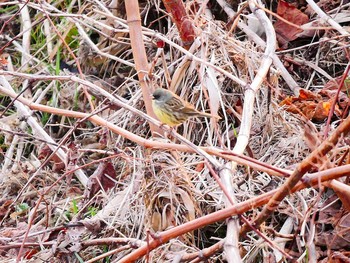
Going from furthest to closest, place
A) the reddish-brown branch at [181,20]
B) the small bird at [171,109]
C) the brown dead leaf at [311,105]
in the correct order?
the reddish-brown branch at [181,20] → the brown dead leaf at [311,105] → the small bird at [171,109]

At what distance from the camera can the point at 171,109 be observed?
13.0ft

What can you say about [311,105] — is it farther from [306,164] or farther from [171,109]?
[306,164]

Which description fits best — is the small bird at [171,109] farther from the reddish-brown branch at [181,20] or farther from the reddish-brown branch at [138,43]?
the reddish-brown branch at [181,20]

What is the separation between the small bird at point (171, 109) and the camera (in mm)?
4000

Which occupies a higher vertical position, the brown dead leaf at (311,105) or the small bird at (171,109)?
the small bird at (171,109)

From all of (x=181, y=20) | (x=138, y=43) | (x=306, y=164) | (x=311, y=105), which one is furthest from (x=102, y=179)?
(x=306, y=164)

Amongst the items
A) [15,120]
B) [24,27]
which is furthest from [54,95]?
[24,27]

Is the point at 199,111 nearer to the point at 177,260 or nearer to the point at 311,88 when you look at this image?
the point at 311,88

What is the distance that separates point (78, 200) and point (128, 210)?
515 millimetres

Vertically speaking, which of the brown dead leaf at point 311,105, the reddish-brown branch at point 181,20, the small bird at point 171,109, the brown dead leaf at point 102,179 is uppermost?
the reddish-brown branch at point 181,20

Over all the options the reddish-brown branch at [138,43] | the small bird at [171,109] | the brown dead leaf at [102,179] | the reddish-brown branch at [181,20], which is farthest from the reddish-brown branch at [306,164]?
the reddish-brown branch at [181,20]

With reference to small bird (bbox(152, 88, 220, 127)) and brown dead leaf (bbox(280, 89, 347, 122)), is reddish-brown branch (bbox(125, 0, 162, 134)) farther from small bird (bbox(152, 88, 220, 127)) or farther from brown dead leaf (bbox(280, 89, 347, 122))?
brown dead leaf (bbox(280, 89, 347, 122))

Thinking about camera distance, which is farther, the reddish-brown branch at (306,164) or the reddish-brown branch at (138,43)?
the reddish-brown branch at (138,43)

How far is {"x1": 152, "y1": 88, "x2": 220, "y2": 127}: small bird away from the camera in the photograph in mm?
4000
